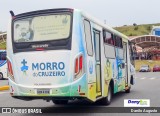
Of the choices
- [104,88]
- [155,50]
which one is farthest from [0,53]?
[155,50]

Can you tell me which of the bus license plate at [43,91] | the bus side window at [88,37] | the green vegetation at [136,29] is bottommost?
the bus license plate at [43,91]

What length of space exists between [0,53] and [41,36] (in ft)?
93.2

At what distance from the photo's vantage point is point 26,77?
12.0 metres

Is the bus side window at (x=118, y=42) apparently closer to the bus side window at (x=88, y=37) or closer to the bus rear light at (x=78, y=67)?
the bus side window at (x=88, y=37)

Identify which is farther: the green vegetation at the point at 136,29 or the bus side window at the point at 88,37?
the green vegetation at the point at 136,29

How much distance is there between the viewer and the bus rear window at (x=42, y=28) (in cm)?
1175

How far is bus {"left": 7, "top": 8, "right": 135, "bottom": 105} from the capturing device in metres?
11.5

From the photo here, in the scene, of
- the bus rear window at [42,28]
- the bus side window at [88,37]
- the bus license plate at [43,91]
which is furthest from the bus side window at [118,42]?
the bus license plate at [43,91]

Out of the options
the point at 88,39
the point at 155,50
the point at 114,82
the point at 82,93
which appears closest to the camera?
the point at 82,93

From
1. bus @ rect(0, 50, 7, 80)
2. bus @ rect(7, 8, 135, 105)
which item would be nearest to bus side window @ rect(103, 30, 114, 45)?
bus @ rect(7, 8, 135, 105)

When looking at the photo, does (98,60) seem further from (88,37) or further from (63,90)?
(63,90)

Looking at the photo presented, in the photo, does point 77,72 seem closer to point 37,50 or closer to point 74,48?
point 74,48

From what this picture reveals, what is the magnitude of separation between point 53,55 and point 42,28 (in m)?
0.95

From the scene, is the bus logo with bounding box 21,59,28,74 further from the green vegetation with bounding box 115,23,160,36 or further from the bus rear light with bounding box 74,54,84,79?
the green vegetation with bounding box 115,23,160,36
